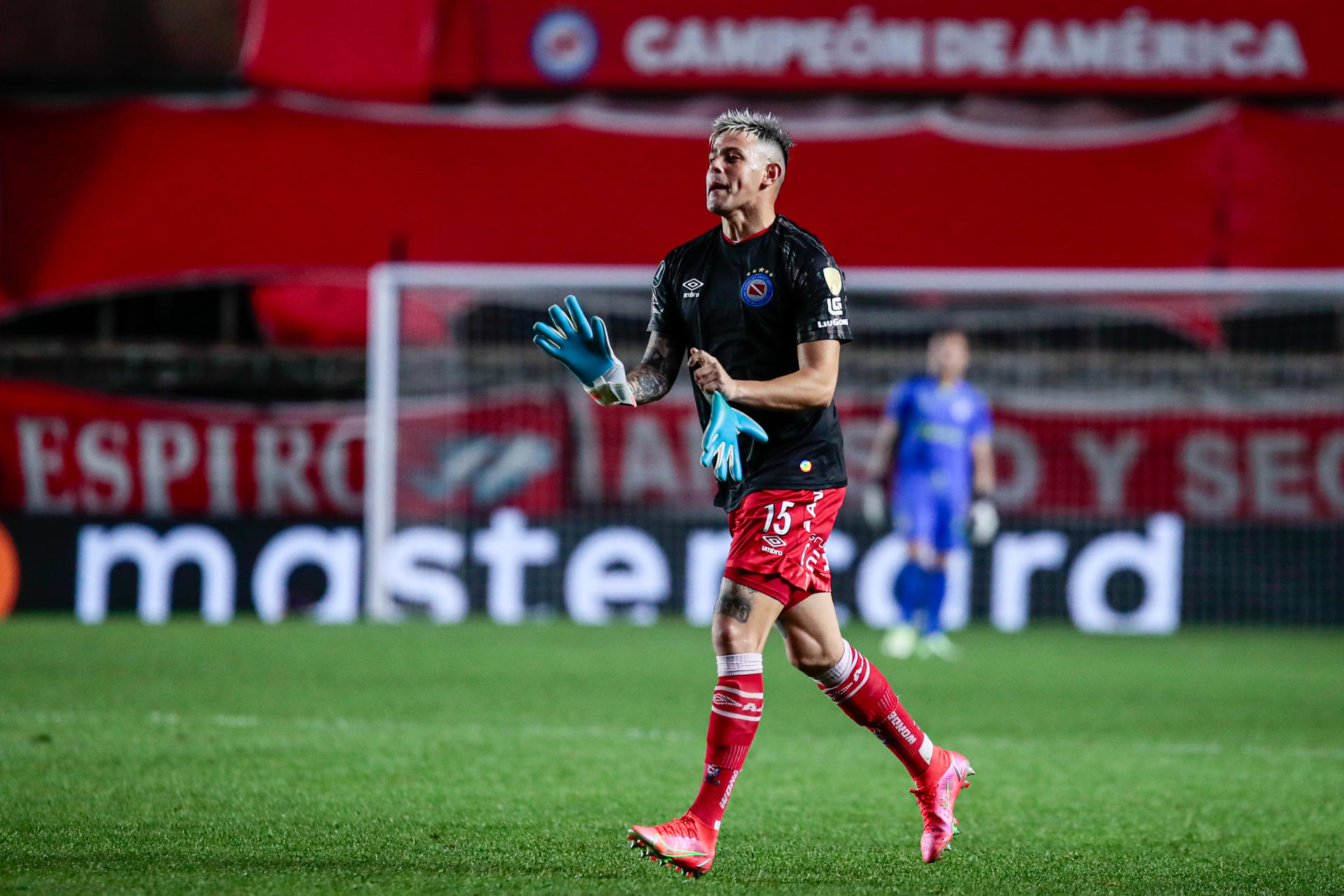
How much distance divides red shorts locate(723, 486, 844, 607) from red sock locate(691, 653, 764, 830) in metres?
0.20

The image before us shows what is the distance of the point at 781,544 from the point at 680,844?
0.82 meters

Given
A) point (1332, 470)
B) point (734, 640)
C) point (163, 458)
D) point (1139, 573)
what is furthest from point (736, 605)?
point (163, 458)

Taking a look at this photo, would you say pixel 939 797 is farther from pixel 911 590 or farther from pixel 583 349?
pixel 911 590

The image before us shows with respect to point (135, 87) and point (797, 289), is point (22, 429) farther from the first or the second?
point (797, 289)

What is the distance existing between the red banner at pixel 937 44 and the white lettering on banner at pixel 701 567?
426 centimetres

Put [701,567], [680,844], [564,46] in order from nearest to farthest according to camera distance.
Result: [680,844], [701,567], [564,46]

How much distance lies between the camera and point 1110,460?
12.8m

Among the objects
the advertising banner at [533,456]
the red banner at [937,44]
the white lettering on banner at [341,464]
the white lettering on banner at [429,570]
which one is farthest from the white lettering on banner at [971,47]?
the white lettering on banner at [429,570]

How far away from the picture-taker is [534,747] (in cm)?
630

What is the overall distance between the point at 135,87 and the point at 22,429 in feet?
11.2

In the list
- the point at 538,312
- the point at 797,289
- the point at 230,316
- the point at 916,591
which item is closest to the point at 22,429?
the point at 230,316

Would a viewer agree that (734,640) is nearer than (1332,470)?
Yes

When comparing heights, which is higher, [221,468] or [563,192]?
[563,192]

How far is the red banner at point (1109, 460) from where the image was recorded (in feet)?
41.1
